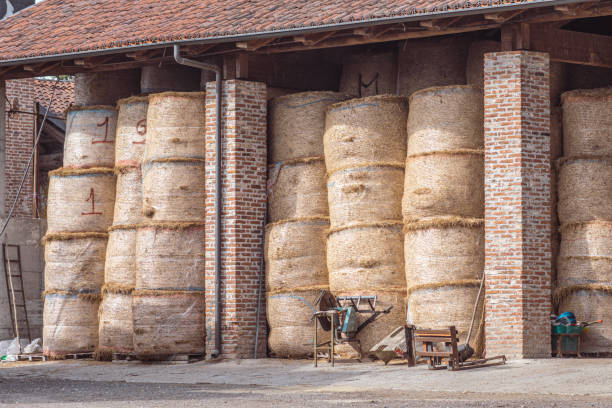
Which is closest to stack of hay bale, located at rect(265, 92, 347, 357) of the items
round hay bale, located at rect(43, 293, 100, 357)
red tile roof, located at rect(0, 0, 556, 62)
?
red tile roof, located at rect(0, 0, 556, 62)

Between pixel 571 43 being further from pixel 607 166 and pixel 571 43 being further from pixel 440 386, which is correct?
pixel 440 386

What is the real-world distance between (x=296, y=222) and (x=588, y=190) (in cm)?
413

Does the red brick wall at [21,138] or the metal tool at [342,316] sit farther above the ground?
the red brick wall at [21,138]

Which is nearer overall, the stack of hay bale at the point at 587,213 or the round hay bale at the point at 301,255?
the stack of hay bale at the point at 587,213

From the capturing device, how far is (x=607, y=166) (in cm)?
1633

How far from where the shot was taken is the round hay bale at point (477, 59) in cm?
1731

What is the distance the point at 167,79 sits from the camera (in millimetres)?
19609

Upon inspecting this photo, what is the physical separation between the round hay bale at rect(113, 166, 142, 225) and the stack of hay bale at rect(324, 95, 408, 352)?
313cm

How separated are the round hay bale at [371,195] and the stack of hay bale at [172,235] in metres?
2.35

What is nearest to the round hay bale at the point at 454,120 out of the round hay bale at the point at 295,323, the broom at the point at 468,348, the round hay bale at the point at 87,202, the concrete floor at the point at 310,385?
the broom at the point at 468,348

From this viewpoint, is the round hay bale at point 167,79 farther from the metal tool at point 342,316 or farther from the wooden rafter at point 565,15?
the wooden rafter at point 565,15

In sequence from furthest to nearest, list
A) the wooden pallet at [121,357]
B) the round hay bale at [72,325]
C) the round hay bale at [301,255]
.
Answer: the round hay bale at [72,325]
the wooden pallet at [121,357]
the round hay bale at [301,255]

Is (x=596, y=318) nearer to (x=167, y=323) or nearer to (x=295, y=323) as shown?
(x=295, y=323)

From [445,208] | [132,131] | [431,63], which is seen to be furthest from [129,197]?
[445,208]
